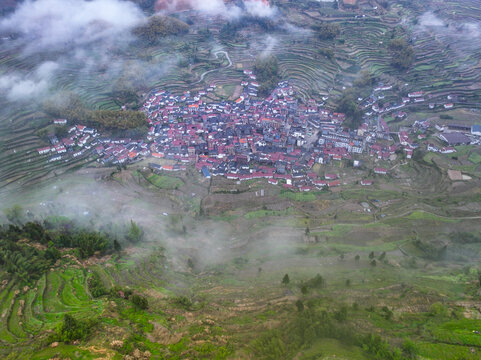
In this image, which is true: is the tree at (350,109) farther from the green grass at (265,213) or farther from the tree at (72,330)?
the tree at (72,330)

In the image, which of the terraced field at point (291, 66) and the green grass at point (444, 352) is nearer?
the green grass at point (444, 352)

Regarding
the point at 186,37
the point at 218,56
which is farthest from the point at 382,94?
the point at 186,37

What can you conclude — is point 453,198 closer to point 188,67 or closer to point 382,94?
point 382,94

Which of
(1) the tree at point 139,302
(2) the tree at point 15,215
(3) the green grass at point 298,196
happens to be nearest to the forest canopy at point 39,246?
(2) the tree at point 15,215

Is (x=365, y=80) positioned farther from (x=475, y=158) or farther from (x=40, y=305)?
(x=40, y=305)

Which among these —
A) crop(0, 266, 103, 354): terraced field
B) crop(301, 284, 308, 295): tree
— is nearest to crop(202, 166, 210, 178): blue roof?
crop(0, 266, 103, 354): terraced field
